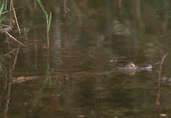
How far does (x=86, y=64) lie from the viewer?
7.12 metres

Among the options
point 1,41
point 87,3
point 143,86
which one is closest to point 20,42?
point 1,41

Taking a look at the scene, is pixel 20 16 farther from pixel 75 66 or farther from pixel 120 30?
pixel 75 66

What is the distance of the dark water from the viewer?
5.91 metres

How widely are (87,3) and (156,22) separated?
6.72 ft

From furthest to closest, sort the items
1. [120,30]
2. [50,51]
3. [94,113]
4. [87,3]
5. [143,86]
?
[87,3] < [120,30] < [50,51] < [143,86] < [94,113]

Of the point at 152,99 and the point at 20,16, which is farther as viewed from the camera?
the point at 20,16

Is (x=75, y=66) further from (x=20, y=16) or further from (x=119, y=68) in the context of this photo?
(x=20, y=16)

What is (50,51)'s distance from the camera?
772cm

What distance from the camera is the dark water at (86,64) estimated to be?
5.91 m

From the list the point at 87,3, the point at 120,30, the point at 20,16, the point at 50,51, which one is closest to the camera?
the point at 50,51

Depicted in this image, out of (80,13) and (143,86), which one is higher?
(80,13)

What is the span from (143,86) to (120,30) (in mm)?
2500

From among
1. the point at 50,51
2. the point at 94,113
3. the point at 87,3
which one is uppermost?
the point at 87,3

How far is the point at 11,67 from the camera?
7.10 meters
